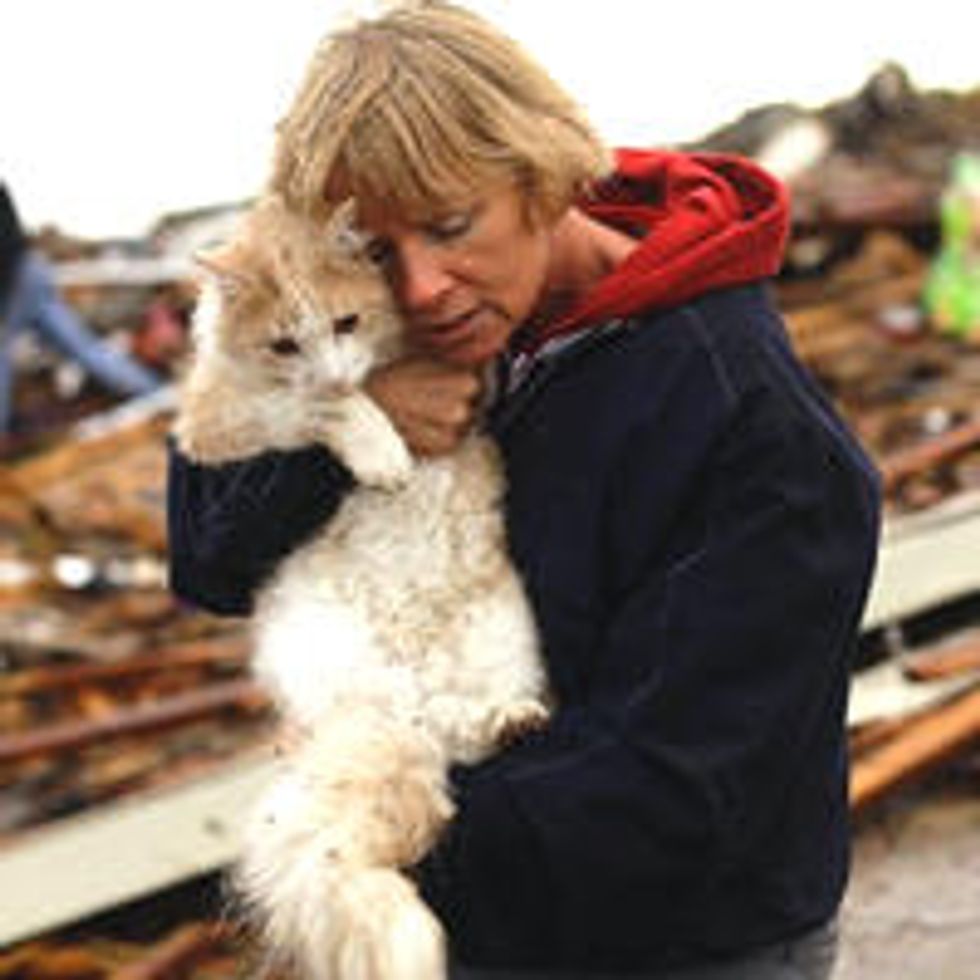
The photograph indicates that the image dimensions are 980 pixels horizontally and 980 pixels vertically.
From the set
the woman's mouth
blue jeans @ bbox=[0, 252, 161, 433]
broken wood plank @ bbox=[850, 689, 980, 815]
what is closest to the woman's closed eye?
the woman's mouth

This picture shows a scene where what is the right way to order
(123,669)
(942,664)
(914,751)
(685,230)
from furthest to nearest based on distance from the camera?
(123,669) → (942,664) → (914,751) → (685,230)

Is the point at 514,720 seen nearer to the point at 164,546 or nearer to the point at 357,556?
the point at 357,556

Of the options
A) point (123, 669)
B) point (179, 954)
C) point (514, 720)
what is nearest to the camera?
point (514, 720)

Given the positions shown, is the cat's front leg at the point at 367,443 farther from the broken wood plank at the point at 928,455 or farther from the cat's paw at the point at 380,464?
the broken wood plank at the point at 928,455

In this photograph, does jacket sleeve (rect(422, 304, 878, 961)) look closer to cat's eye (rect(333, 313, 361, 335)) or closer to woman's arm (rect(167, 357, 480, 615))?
woman's arm (rect(167, 357, 480, 615))

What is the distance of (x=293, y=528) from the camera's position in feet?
7.70

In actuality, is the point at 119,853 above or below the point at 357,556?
below

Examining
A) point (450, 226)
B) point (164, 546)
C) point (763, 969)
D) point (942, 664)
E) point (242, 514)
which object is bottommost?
point (164, 546)

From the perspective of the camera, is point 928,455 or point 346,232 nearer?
point 346,232

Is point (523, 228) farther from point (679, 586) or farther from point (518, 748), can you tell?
point (518, 748)

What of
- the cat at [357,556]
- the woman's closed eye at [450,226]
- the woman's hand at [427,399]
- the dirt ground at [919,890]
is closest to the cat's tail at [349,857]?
the cat at [357,556]

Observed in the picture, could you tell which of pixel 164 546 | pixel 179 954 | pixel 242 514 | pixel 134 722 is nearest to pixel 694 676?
pixel 242 514

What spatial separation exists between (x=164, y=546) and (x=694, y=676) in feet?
20.5

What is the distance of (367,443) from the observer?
236 cm
